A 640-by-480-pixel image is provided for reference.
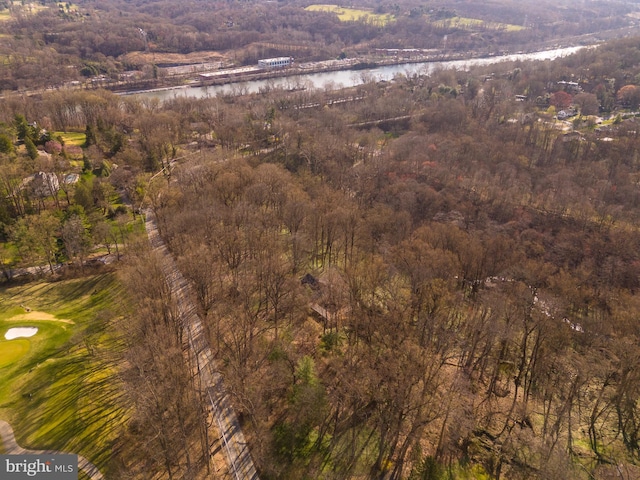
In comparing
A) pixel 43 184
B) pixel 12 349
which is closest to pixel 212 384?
pixel 12 349

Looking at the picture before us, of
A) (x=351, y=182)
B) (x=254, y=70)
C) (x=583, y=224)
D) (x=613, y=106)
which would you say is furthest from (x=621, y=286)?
(x=254, y=70)

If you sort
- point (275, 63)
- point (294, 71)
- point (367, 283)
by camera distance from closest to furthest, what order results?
1. point (367, 283)
2. point (294, 71)
3. point (275, 63)

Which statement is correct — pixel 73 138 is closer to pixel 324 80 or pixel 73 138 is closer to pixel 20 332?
pixel 20 332

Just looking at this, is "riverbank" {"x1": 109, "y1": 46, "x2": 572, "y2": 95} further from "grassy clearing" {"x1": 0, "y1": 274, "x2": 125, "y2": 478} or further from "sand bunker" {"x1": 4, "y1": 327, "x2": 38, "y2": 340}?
"sand bunker" {"x1": 4, "y1": 327, "x2": 38, "y2": 340}

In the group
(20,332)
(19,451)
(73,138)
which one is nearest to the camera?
(19,451)

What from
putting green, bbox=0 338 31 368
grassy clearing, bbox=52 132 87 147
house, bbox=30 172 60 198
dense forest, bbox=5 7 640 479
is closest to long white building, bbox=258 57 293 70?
dense forest, bbox=5 7 640 479

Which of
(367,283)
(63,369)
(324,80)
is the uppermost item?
(324,80)

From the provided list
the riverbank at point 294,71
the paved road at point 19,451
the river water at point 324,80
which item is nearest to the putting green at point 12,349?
the paved road at point 19,451
